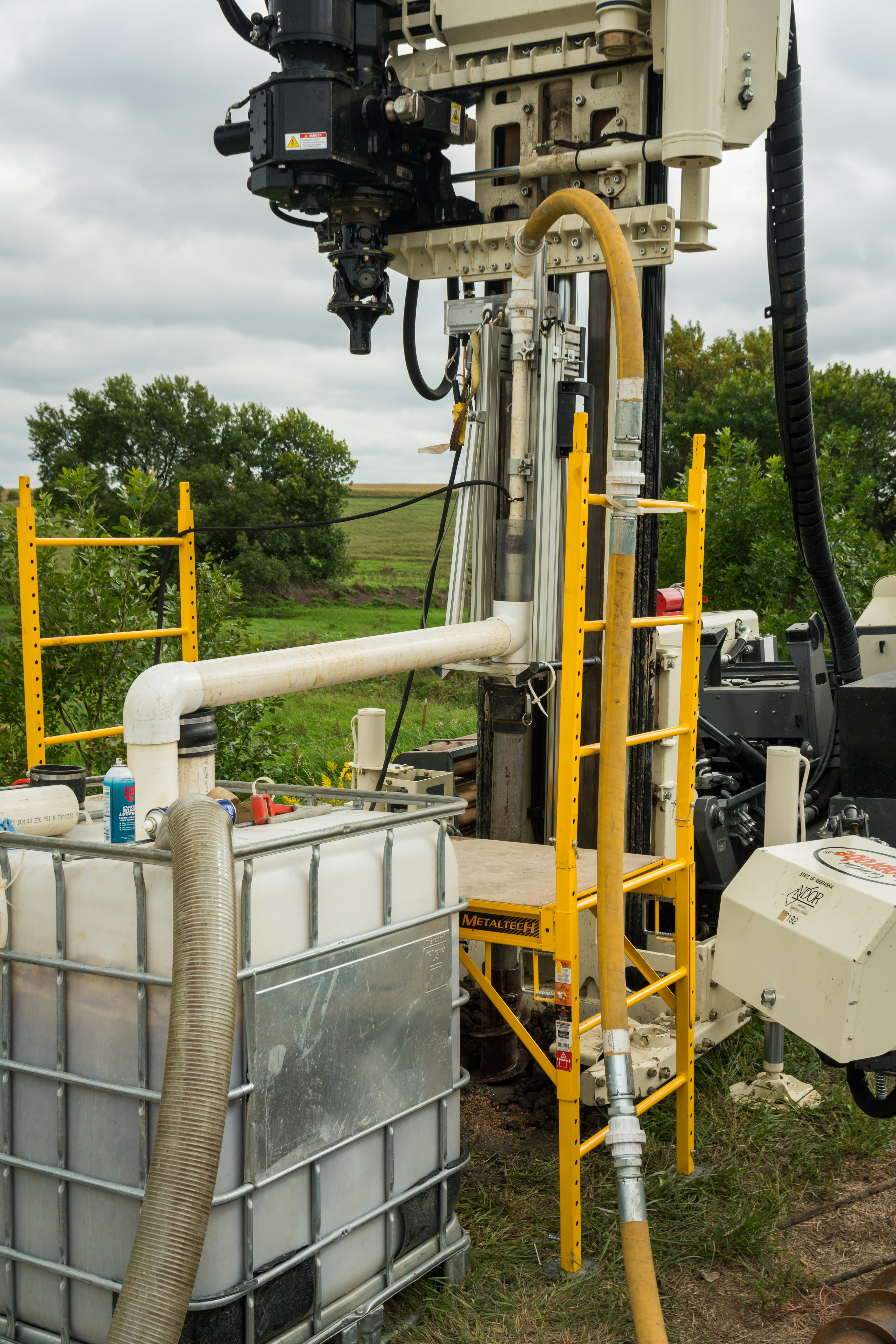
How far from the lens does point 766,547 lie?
1373 cm

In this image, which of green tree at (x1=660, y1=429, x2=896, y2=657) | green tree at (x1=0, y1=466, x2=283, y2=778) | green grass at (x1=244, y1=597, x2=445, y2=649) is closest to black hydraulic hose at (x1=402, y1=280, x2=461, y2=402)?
green tree at (x1=0, y1=466, x2=283, y2=778)

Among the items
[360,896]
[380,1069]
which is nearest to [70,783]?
[360,896]

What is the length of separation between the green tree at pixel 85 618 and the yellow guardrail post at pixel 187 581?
2082mm

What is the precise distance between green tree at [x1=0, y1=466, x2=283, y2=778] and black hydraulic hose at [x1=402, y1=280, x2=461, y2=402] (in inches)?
81.0

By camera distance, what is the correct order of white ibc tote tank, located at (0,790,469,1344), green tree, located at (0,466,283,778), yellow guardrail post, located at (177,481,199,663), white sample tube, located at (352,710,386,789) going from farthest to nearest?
1. green tree, located at (0,466,283,778)
2. white sample tube, located at (352,710,386,789)
3. yellow guardrail post, located at (177,481,199,663)
4. white ibc tote tank, located at (0,790,469,1344)

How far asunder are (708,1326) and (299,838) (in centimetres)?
187

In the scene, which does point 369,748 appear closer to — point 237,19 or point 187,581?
point 187,581

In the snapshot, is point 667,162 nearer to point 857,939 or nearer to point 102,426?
point 857,939

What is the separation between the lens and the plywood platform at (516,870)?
11.5ft

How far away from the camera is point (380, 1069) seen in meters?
2.98

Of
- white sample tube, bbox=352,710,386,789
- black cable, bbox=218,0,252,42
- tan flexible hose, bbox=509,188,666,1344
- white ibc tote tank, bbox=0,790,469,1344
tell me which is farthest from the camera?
white sample tube, bbox=352,710,386,789

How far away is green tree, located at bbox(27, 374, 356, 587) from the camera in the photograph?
26703 millimetres

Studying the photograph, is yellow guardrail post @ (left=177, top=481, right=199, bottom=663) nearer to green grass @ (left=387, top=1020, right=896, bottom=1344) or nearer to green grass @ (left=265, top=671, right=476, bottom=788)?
green grass @ (left=387, top=1020, right=896, bottom=1344)

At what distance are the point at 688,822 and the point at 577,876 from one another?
0.70 meters
